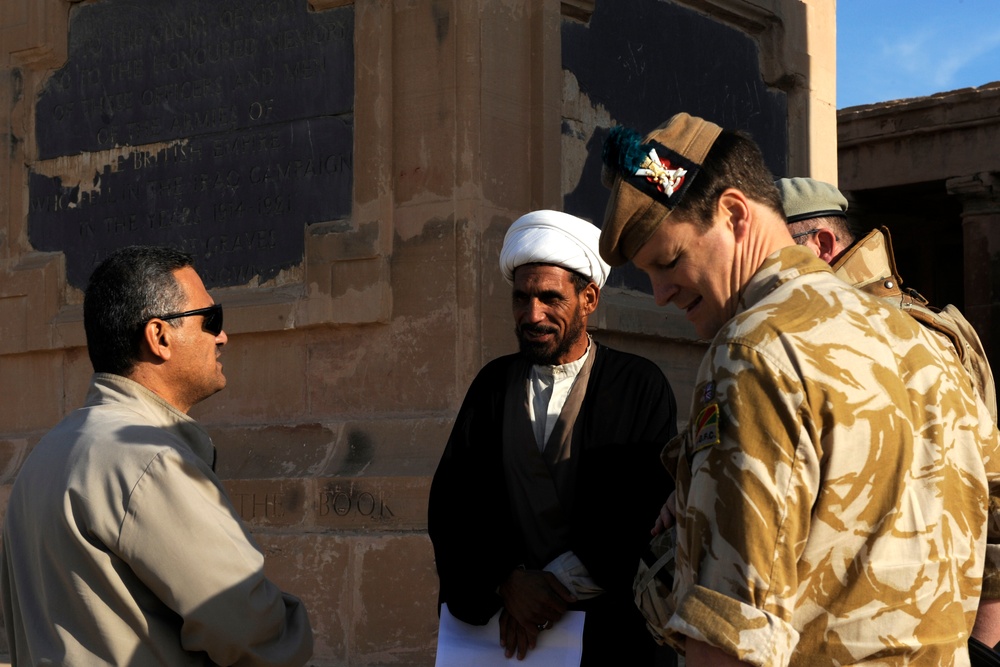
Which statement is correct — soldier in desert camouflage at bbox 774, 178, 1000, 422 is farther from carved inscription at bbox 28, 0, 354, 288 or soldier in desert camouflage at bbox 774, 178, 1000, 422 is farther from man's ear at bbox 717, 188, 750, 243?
carved inscription at bbox 28, 0, 354, 288

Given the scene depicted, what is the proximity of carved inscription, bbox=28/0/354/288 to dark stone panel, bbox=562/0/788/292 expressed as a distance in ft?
3.45

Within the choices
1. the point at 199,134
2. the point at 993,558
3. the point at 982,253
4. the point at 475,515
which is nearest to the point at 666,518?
the point at 993,558

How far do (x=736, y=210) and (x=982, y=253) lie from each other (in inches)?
505

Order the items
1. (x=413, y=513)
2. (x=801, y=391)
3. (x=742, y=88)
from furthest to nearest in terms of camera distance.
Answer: (x=742, y=88) → (x=413, y=513) → (x=801, y=391)

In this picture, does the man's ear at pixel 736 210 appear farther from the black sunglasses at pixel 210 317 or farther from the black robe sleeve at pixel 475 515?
the black robe sleeve at pixel 475 515

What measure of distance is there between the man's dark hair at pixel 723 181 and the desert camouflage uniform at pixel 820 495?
17 centimetres

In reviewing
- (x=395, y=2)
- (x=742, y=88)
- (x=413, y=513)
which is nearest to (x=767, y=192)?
(x=413, y=513)

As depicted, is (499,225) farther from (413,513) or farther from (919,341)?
(919,341)

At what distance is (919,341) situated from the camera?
1.83 m

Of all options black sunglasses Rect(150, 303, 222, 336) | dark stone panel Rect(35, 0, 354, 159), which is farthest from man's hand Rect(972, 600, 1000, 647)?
dark stone panel Rect(35, 0, 354, 159)

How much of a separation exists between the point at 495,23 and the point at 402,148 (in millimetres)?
637

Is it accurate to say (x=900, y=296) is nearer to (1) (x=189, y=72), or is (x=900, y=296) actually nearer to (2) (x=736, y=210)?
(2) (x=736, y=210)

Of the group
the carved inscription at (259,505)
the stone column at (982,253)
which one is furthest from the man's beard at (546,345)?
the stone column at (982,253)

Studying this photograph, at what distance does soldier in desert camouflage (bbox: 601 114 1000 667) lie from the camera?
1652mm
